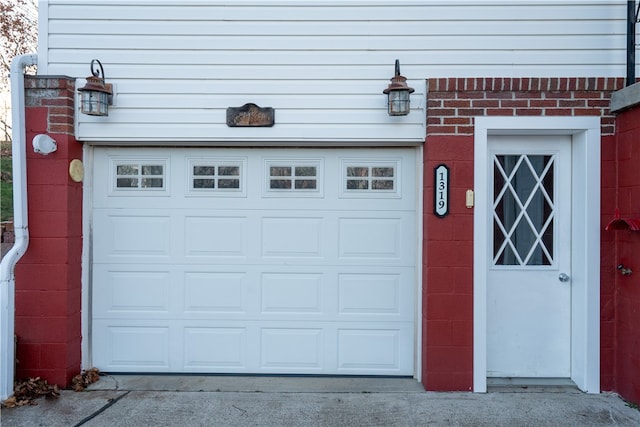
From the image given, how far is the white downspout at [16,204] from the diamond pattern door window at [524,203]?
12.9 ft

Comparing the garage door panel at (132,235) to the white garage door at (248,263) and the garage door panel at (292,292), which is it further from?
the garage door panel at (292,292)

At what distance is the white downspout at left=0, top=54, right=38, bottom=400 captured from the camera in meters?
3.81

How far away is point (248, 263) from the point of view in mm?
4430

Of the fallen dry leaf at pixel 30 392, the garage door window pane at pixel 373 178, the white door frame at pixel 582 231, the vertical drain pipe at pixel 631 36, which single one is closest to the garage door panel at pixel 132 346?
the fallen dry leaf at pixel 30 392

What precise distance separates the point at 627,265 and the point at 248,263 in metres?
3.12

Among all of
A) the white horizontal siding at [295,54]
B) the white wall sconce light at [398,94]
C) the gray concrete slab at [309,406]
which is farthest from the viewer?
the white horizontal siding at [295,54]

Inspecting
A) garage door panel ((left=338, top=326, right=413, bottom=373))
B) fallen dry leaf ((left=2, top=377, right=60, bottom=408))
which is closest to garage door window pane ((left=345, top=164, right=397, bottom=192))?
garage door panel ((left=338, top=326, right=413, bottom=373))

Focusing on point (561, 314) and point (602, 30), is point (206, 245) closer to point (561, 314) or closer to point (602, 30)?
point (561, 314)

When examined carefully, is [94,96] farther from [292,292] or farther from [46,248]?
[292,292]

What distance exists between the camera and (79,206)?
14.1 ft

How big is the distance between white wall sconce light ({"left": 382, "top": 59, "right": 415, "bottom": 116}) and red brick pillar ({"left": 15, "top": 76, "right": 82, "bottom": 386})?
8.81ft

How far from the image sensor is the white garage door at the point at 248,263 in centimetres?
439

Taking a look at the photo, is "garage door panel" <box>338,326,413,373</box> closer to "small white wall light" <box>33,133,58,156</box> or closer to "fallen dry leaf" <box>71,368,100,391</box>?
"fallen dry leaf" <box>71,368,100,391</box>

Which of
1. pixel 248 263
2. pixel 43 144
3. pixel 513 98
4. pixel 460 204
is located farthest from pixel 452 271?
pixel 43 144
